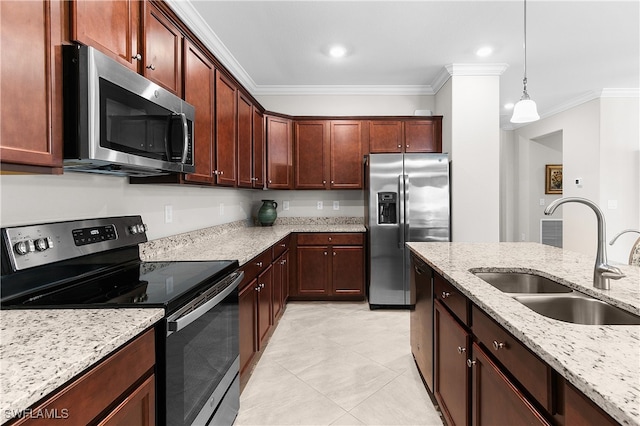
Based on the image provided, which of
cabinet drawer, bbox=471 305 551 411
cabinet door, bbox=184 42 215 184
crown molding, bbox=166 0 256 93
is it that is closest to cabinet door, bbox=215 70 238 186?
cabinet door, bbox=184 42 215 184

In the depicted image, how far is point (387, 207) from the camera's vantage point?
3.69 metres

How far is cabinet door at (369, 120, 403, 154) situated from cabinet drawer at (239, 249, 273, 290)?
209 cm

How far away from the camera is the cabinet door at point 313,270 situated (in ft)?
12.8

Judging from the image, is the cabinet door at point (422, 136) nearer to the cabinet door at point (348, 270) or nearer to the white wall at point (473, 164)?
the white wall at point (473, 164)

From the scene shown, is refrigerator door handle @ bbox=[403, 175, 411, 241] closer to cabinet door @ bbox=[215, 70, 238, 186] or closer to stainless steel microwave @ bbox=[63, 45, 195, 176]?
cabinet door @ bbox=[215, 70, 238, 186]

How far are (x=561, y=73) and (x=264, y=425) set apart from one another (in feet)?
15.4

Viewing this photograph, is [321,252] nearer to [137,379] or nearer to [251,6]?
[251,6]

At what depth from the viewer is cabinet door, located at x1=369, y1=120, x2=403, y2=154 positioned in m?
4.14

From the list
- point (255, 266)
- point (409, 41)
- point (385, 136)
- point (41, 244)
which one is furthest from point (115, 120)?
point (385, 136)

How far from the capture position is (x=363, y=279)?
391 cm

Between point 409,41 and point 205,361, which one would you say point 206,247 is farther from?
point 409,41

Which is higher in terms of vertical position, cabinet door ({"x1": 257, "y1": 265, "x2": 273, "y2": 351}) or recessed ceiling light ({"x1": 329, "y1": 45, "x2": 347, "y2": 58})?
recessed ceiling light ({"x1": 329, "y1": 45, "x2": 347, "y2": 58})

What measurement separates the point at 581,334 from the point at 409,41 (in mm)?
2904

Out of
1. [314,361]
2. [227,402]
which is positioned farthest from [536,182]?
[227,402]
